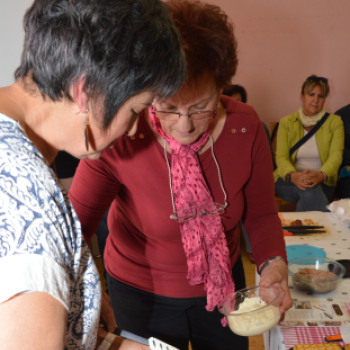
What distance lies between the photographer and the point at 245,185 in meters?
1.29

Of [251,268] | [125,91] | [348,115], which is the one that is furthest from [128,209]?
[348,115]

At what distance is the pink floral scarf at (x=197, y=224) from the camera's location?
118cm

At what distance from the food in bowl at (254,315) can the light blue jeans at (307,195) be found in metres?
2.34

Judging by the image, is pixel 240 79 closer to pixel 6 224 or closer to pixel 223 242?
pixel 223 242

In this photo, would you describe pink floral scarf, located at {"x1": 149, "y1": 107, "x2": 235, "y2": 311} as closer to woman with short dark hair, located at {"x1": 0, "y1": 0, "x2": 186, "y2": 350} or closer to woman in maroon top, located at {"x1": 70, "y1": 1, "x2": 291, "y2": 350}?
woman in maroon top, located at {"x1": 70, "y1": 1, "x2": 291, "y2": 350}

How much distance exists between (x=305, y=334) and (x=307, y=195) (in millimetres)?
2288

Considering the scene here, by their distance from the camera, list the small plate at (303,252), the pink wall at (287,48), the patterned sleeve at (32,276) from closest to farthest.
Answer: the patterned sleeve at (32,276) < the small plate at (303,252) < the pink wall at (287,48)

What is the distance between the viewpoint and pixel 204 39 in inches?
40.5

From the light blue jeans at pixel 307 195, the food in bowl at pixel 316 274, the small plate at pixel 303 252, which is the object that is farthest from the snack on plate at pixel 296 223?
the light blue jeans at pixel 307 195

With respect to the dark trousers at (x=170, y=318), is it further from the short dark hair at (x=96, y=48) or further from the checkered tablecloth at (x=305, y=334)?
the short dark hair at (x=96, y=48)

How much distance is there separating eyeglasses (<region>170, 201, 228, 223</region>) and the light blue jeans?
229 cm

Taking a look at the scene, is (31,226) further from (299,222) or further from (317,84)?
(317,84)

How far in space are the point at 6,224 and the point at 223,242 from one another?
0.82 m

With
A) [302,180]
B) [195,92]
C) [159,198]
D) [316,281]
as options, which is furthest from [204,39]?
[302,180]
